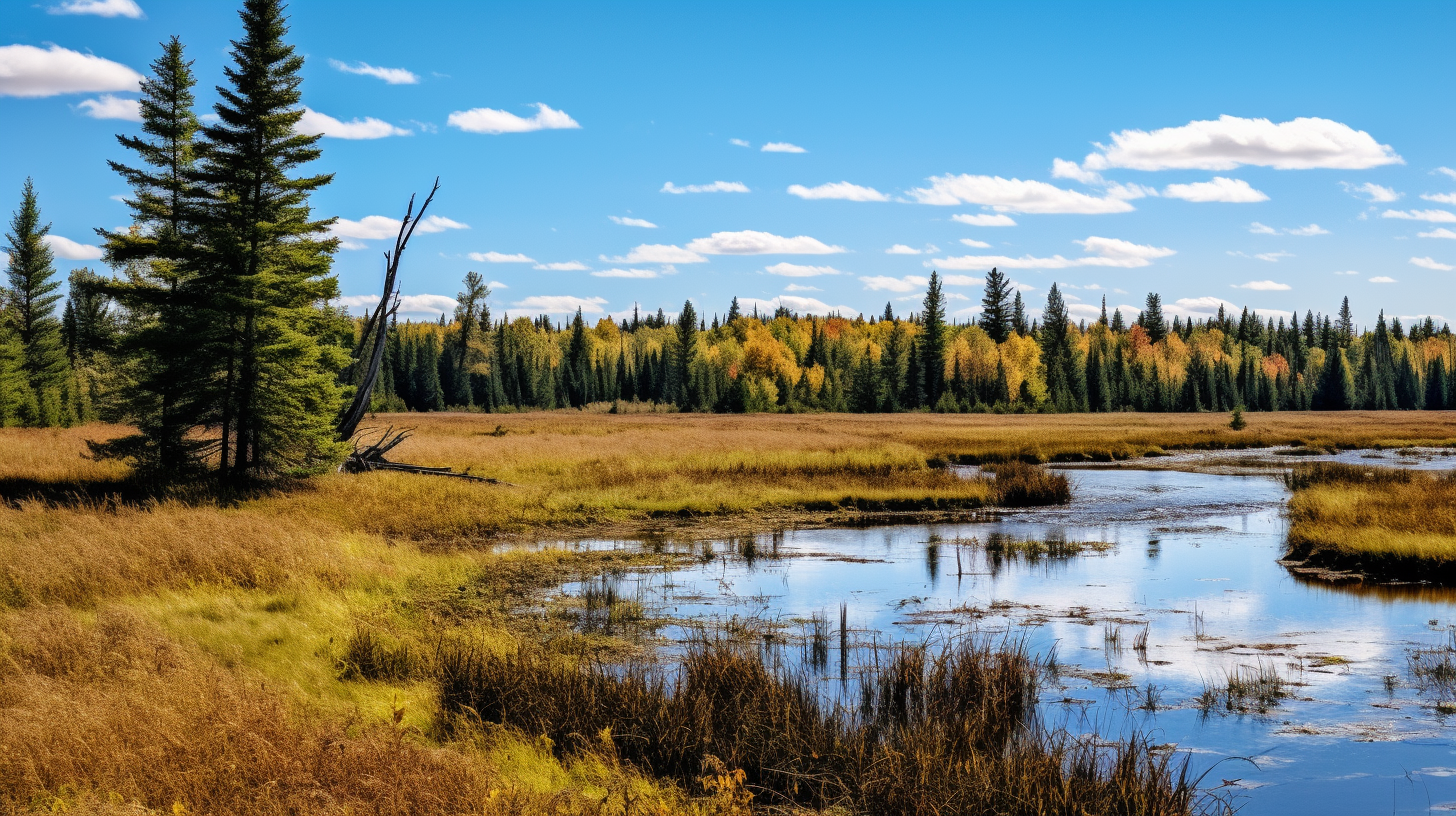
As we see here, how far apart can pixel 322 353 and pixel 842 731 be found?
2101 cm

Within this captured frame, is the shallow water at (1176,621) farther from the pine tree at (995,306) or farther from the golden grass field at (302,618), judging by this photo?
the pine tree at (995,306)

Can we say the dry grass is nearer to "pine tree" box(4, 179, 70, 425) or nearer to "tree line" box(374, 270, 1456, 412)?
"pine tree" box(4, 179, 70, 425)

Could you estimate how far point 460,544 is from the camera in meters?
21.4

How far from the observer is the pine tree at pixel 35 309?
55.9 m

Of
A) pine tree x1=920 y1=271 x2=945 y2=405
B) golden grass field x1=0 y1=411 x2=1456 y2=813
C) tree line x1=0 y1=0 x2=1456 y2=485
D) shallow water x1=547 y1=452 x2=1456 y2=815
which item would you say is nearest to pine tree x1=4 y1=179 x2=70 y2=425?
tree line x1=0 y1=0 x2=1456 y2=485

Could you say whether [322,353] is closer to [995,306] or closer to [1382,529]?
[1382,529]

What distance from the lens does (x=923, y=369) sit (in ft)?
354

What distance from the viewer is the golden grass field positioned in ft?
23.0

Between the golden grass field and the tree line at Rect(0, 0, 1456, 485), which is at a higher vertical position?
the tree line at Rect(0, 0, 1456, 485)

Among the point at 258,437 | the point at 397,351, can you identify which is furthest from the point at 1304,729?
the point at 397,351

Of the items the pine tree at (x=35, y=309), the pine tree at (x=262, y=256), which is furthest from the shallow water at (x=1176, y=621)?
the pine tree at (x=35, y=309)

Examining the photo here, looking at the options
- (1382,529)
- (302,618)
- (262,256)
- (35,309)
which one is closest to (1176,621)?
(1382,529)

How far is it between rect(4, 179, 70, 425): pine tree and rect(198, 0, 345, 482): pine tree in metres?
38.9

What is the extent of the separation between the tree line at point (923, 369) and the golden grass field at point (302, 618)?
2706 inches
